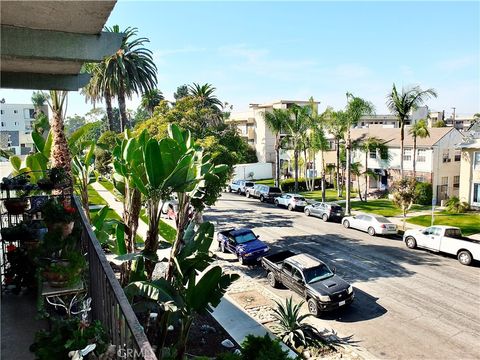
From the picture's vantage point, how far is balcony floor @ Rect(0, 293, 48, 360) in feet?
17.1

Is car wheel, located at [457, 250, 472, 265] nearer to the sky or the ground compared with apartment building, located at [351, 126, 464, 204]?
nearer to the ground

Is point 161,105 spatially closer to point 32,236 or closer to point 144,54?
point 144,54

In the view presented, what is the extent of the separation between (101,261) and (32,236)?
9.05 feet

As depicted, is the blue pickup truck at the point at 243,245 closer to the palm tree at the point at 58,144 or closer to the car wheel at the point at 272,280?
the car wheel at the point at 272,280

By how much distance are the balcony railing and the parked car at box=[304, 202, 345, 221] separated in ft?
85.2

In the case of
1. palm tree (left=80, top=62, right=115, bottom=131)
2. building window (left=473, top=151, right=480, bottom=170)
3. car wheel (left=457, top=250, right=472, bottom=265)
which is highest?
palm tree (left=80, top=62, right=115, bottom=131)

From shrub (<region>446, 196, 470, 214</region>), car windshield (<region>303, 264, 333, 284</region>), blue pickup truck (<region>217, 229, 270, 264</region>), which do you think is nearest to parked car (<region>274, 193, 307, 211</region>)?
shrub (<region>446, 196, 470, 214</region>)

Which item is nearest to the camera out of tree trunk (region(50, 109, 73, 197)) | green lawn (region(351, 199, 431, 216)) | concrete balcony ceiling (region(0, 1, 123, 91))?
concrete balcony ceiling (region(0, 1, 123, 91))

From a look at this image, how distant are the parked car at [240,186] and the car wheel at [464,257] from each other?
1010 inches

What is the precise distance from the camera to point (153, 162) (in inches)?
327

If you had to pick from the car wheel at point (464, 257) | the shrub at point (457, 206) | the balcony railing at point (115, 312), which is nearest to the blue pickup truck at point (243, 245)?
the car wheel at point (464, 257)

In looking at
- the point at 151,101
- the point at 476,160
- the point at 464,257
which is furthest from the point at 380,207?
the point at 151,101

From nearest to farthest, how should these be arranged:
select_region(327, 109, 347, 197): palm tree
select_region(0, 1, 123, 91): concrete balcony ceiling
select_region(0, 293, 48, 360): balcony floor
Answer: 1. select_region(0, 1, 123, 91): concrete balcony ceiling
2. select_region(0, 293, 48, 360): balcony floor
3. select_region(327, 109, 347, 197): palm tree

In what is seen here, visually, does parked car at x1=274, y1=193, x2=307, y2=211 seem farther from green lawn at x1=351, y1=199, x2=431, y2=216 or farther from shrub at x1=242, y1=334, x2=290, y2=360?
shrub at x1=242, y1=334, x2=290, y2=360
